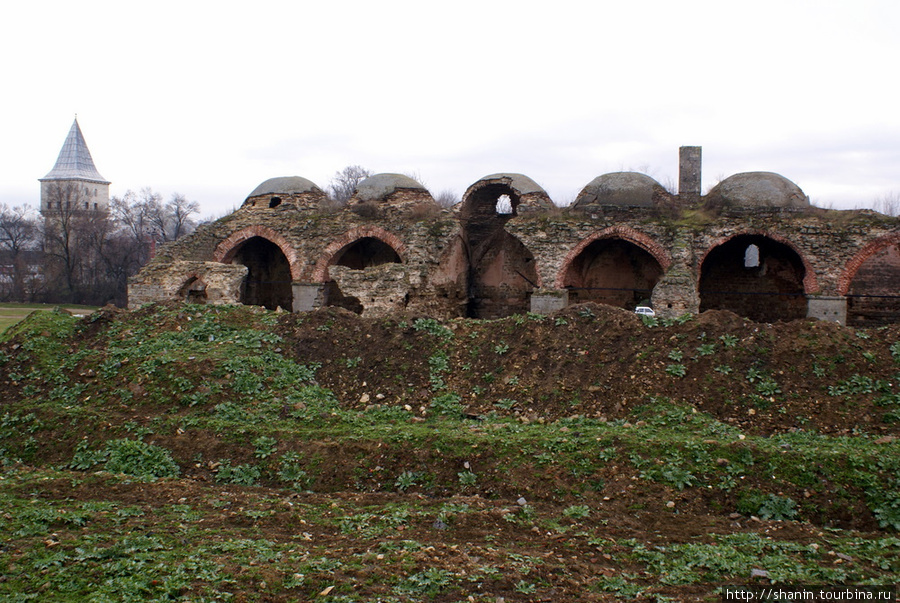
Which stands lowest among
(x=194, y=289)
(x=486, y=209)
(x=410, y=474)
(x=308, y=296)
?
(x=410, y=474)

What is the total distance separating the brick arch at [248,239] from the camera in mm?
17484

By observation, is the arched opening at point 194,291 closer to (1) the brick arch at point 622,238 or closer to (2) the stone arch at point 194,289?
(2) the stone arch at point 194,289

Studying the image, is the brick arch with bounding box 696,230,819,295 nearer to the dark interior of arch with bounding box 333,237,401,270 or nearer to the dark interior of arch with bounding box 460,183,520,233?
the dark interior of arch with bounding box 460,183,520,233

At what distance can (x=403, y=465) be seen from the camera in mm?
6379

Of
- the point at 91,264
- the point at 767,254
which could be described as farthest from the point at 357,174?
the point at 767,254

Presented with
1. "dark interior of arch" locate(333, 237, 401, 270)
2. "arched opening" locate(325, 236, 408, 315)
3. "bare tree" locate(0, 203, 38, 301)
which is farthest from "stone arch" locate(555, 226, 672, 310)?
"bare tree" locate(0, 203, 38, 301)

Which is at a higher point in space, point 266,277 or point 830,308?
point 266,277

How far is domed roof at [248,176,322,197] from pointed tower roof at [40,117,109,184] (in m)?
53.6

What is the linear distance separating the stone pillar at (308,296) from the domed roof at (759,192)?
10065 mm

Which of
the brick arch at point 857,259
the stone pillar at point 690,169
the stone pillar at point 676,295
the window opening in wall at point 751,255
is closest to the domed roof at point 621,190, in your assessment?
the stone pillar at point 690,169

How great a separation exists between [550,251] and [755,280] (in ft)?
19.0

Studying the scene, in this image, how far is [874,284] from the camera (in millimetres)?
17953

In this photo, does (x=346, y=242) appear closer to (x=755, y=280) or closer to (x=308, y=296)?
(x=308, y=296)

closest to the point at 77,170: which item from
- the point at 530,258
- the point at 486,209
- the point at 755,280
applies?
the point at 486,209
